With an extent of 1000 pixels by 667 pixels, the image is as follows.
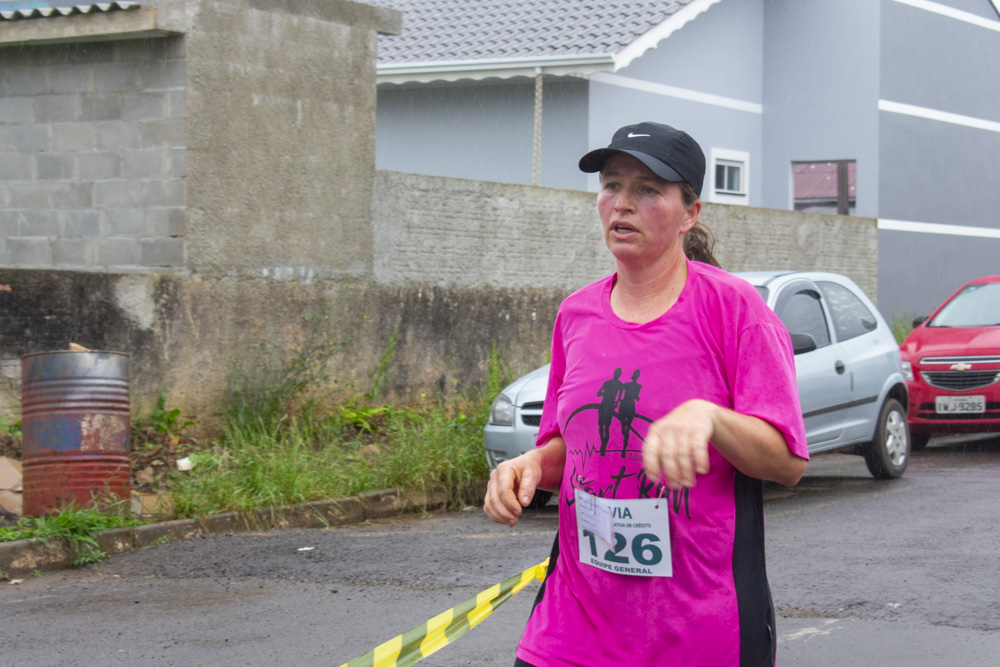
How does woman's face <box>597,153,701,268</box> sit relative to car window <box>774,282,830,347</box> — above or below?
above

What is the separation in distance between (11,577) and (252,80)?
16.0 ft

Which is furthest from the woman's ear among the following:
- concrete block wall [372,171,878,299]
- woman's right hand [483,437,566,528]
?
concrete block wall [372,171,878,299]

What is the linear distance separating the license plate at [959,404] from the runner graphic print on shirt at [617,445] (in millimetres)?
10312

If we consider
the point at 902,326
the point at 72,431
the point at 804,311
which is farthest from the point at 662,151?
the point at 902,326

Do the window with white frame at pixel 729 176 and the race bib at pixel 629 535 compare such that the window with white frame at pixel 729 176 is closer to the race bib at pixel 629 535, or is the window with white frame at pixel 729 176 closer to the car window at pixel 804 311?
the car window at pixel 804 311

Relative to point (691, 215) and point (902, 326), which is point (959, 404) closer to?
point (902, 326)

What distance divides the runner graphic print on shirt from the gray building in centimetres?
1384

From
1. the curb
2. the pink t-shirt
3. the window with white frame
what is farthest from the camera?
the window with white frame

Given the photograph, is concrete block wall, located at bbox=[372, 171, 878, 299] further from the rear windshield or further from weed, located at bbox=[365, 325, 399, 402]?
the rear windshield

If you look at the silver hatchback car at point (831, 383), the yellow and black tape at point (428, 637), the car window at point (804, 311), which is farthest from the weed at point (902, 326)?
the yellow and black tape at point (428, 637)

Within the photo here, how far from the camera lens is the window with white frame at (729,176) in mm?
20719

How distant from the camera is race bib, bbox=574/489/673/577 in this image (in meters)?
2.37

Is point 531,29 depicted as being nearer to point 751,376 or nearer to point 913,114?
point 913,114

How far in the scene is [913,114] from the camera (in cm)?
2225
